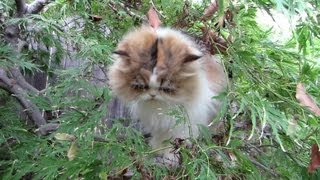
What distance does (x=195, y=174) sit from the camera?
43.0 inches

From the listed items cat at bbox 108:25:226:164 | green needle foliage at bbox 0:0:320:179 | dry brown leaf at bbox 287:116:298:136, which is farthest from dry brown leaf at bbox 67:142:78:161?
dry brown leaf at bbox 287:116:298:136

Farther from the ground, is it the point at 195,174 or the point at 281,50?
the point at 281,50

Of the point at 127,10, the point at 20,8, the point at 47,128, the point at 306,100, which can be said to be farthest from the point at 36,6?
the point at 306,100

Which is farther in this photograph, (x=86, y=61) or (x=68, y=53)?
(x=68, y=53)

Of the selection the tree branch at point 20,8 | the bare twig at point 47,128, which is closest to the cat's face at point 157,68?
the bare twig at point 47,128

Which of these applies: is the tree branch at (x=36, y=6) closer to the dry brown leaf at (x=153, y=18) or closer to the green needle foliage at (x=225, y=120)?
the green needle foliage at (x=225, y=120)

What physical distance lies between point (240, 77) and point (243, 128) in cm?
13

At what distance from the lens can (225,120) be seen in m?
1.27

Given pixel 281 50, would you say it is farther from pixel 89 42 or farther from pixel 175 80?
pixel 89 42

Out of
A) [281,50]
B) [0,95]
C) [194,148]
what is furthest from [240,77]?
[0,95]

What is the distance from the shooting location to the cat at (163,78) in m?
1.38

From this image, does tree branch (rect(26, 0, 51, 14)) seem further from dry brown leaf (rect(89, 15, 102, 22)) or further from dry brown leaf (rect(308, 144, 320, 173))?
dry brown leaf (rect(308, 144, 320, 173))

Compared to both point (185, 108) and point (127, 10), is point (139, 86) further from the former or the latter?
point (127, 10)

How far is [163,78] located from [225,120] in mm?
210
